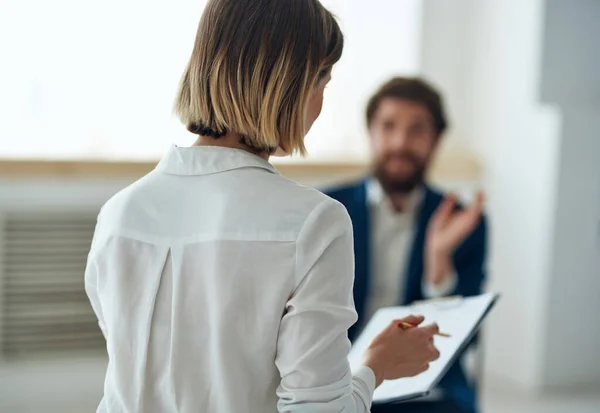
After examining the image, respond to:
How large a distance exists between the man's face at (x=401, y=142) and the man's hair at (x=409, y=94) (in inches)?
0.5

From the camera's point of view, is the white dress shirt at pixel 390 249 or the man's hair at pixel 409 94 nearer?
the white dress shirt at pixel 390 249

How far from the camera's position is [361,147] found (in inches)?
130

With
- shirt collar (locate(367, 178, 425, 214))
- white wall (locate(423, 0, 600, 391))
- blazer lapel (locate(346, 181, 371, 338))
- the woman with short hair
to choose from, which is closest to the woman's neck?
the woman with short hair

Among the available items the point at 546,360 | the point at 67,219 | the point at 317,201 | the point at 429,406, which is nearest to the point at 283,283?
the point at 317,201

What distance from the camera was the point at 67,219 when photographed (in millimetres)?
2842

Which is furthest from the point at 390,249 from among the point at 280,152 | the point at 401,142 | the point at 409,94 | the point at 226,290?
the point at 226,290

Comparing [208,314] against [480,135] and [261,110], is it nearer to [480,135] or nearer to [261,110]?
[261,110]

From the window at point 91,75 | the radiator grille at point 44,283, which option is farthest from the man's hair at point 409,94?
the radiator grille at point 44,283

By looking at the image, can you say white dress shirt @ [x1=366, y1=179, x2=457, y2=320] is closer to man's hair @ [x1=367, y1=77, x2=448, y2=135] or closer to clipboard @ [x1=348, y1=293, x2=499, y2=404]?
man's hair @ [x1=367, y1=77, x2=448, y2=135]

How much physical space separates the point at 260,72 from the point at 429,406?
1.10 m

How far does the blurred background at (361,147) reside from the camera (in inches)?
111

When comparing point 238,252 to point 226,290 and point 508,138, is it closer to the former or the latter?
point 226,290

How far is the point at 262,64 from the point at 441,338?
545 millimetres

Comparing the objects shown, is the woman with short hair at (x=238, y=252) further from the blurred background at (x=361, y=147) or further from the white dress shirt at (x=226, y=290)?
the blurred background at (x=361, y=147)
